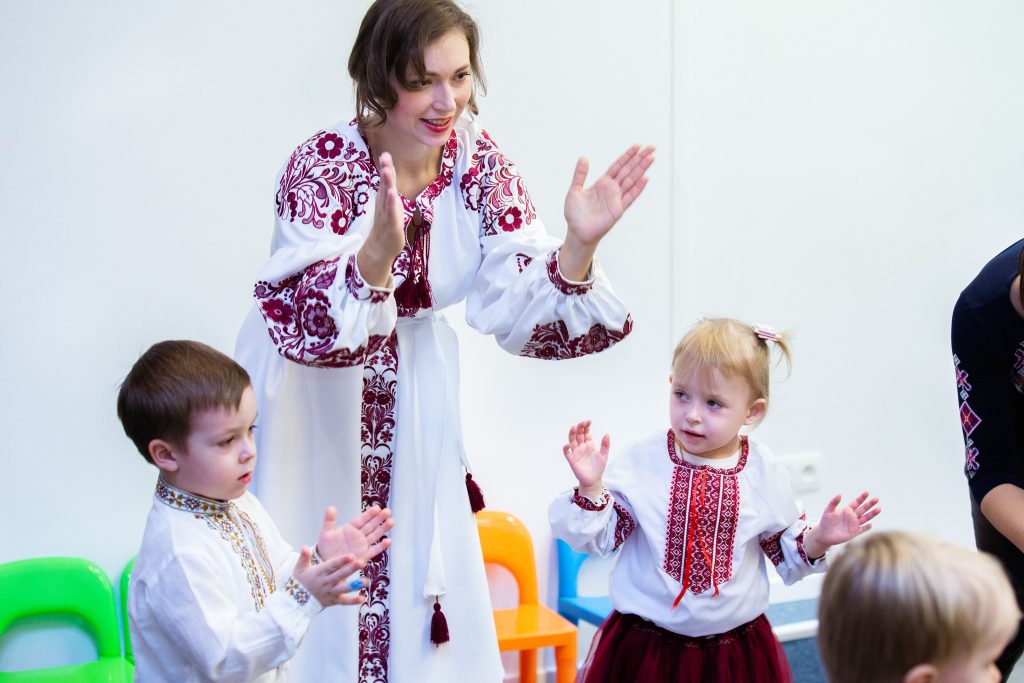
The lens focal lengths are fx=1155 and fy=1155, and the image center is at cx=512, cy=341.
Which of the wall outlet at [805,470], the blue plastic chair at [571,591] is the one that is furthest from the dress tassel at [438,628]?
the wall outlet at [805,470]

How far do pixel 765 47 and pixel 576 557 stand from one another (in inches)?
72.8

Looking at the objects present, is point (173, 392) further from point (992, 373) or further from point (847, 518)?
Answer: point (992, 373)

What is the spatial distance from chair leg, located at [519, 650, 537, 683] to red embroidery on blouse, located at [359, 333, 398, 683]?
4.19 ft

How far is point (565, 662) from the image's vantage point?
→ 10.8 ft

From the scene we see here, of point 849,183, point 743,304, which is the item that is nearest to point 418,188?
point 743,304

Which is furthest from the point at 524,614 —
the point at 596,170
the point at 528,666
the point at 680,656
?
the point at 596,170

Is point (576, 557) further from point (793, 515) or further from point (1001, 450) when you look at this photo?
point (1001, 450)

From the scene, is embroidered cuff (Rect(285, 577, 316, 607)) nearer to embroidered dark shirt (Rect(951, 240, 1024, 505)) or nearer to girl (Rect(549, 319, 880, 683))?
girl (Rect(549, 319, 880, 683))

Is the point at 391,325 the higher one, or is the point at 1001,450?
the point at 391,325

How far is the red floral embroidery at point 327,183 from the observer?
209 centimetres

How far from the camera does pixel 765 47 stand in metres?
3.97

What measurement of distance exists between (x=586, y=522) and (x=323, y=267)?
80 cm

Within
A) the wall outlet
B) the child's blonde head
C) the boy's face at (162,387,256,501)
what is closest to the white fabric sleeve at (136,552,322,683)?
the boy's face at (162,387,256,501)

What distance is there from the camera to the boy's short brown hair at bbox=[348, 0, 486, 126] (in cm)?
209
